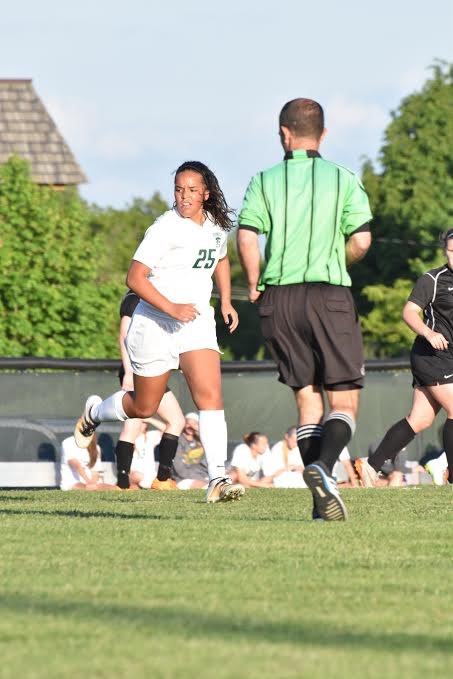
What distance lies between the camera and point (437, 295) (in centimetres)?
1262

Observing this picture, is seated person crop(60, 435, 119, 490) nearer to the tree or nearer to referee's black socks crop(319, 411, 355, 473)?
referee's black socks crop(319, 411, 355, 473)

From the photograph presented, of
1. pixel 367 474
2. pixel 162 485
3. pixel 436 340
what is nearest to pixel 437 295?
pixel 436 340

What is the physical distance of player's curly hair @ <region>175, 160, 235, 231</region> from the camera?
9.09 m

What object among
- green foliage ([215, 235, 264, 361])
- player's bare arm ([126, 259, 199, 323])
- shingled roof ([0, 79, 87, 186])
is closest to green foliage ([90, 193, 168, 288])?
green foliage ([215, 235, 264, 361])

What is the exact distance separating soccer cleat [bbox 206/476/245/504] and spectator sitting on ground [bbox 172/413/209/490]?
6837 millimetres

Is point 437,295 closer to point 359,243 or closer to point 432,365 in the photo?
point 432,365

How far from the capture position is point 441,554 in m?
6.47

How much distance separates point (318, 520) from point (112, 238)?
88.7 meters

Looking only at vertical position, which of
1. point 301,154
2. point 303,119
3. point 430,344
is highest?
point 303,119

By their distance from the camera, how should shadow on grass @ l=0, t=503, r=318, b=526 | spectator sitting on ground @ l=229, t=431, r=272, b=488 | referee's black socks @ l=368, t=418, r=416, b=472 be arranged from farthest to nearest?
spectator sitting on ground @ l=229, t=431, r=272, b=488 → referee's black socks @ l=368, t=418, r=416, b=472 → shadow on grass @ l=0, t=503, r=318, b=526

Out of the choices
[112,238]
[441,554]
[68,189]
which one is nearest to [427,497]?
[441,554]

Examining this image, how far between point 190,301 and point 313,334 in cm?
134

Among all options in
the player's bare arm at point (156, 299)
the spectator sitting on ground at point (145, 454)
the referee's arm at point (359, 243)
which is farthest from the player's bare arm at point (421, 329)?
the spectator sitting on ground at point (145, 454)

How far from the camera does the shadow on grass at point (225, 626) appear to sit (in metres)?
4.23
